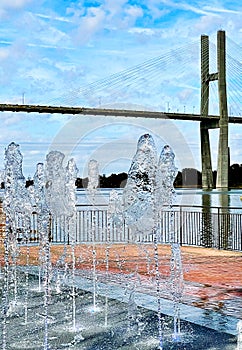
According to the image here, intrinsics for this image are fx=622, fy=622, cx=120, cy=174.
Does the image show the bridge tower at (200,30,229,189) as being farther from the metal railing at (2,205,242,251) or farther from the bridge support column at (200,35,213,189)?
the metal railing at (2,205,242,251)

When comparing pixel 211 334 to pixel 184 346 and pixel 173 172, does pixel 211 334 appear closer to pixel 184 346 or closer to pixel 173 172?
pixel 184 346

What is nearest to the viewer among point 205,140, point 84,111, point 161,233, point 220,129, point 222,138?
point 161,233

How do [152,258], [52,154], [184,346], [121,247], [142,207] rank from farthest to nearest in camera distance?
[121,247] → [152,258] → [52,154] → [142,207] → [184,346]

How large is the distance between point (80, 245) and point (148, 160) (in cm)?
888

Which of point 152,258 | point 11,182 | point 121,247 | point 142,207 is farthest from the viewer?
point 121,247

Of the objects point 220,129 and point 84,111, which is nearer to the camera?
point 84,111

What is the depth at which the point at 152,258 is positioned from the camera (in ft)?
43.5

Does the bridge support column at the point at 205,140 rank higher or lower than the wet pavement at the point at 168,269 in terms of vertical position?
higher

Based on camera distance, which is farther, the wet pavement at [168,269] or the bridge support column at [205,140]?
the bridge support column at [205,140]

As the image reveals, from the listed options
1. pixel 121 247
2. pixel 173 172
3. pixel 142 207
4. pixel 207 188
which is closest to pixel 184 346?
pixel 173 172

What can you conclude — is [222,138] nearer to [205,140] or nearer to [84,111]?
[205,140]

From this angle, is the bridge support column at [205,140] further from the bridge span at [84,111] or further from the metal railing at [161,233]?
the metal railing at [161,233]

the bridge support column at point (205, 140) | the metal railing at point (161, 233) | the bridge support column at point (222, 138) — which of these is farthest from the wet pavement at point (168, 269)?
the bridge support column at point (205, 140)

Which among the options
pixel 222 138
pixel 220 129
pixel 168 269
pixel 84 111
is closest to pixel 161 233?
pixel 168 269
